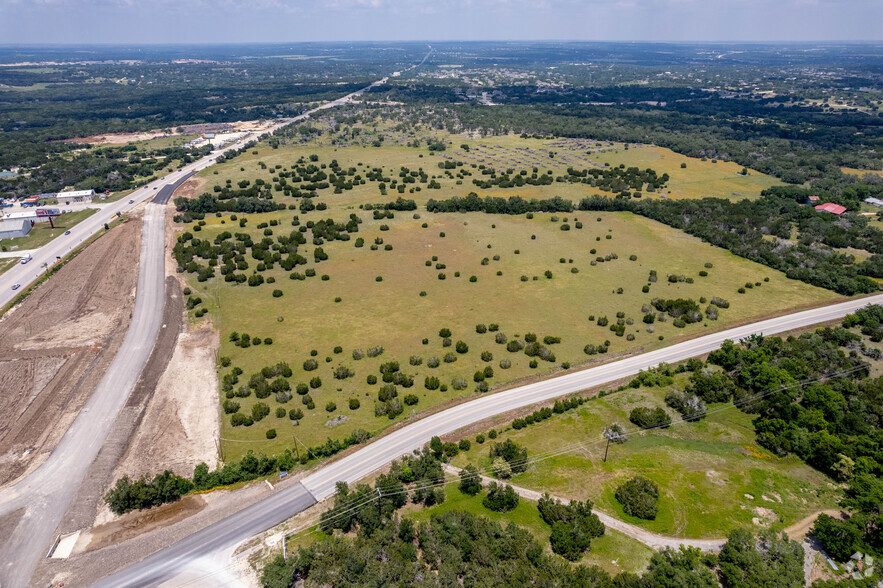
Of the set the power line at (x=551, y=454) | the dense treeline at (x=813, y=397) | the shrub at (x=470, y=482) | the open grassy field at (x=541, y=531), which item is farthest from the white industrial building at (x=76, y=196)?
the dense treeline at (x=813, y=397)

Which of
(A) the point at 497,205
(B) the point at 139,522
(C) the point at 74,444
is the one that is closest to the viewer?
(B) the point at 139,522

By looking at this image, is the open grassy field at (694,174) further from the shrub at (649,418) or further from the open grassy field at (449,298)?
the shrub at (649,418)

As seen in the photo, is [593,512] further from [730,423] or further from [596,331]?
[596,331]

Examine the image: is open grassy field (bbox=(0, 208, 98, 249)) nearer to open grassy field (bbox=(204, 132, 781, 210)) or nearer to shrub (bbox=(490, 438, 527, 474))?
open grassy field (bbox=(204, 132, 781, 210))

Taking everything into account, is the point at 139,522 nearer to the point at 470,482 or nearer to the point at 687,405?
the point at 470,482

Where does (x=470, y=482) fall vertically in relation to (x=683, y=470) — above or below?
above

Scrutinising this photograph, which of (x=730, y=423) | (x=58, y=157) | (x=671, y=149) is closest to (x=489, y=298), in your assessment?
(x=730, y=423)

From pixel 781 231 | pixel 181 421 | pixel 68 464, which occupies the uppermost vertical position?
pixel 781 231

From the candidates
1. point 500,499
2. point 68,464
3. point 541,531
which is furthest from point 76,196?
point 541,531
